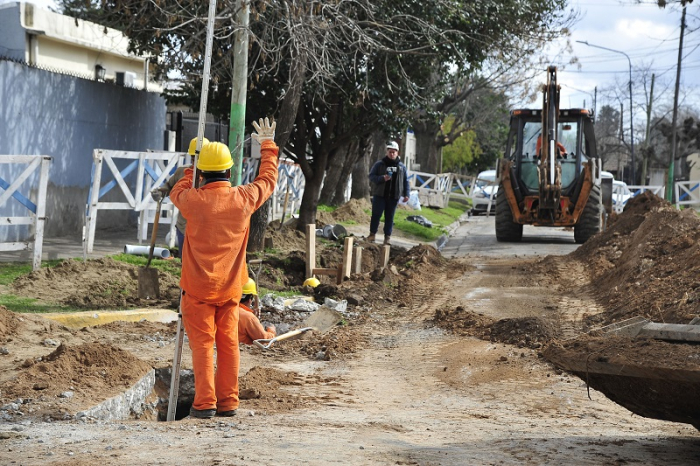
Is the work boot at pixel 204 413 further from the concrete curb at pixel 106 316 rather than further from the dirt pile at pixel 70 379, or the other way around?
the concrete curb at pixel 106 316

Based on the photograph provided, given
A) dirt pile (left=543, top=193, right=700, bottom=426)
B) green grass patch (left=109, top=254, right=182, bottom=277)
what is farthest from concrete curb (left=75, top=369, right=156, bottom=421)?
green grass patch (left=109, top=254, right=182, bottom=277)

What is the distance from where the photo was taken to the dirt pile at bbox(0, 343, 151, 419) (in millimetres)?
6055

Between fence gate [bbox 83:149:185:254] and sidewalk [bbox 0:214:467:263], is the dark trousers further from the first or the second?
fence gate [bbox 83:149:185:254]

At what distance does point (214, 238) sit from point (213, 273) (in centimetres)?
25

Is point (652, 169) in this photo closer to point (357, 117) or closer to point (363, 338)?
point (357, 117)

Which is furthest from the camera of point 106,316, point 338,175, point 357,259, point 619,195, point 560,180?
point 619,195

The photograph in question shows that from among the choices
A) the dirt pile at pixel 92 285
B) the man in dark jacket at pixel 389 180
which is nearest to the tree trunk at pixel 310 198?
the man in dark jacket at pixel 389 180

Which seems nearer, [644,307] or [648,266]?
[644,307]

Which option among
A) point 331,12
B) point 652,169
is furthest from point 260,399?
point 652,169

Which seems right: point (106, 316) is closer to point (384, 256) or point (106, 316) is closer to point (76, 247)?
point (76, 247)

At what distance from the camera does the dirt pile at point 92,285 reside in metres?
10.3

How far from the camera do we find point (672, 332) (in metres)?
5.07

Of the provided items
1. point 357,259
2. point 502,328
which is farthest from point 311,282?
point 502,328

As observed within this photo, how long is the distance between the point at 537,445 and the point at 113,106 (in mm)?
15318
